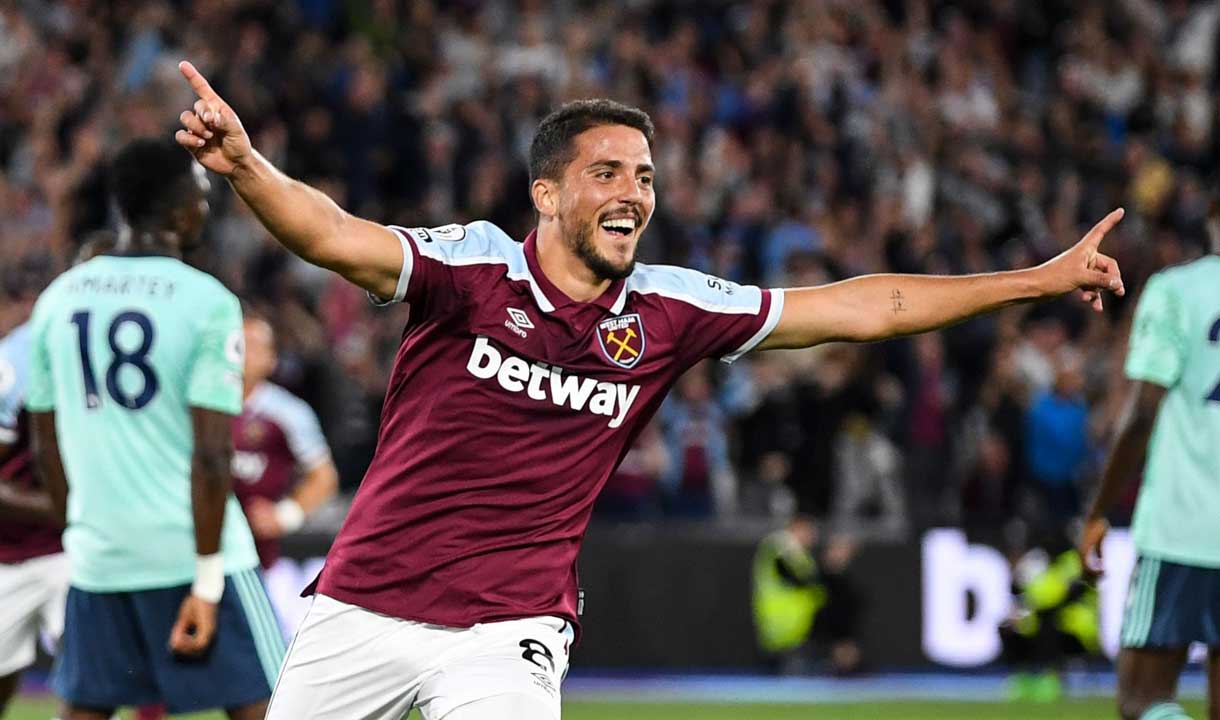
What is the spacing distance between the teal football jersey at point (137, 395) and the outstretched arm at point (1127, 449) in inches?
116

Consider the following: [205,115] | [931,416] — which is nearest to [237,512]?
[205,115]

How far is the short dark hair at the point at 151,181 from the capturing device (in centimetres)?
612

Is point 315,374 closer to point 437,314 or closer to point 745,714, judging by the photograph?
point 745,714

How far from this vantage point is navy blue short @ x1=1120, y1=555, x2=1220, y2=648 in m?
6.70

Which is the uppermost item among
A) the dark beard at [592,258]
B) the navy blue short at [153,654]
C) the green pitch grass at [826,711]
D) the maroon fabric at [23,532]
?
the dark beard at [592,258]

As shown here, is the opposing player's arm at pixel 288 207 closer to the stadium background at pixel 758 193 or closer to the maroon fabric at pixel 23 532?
the maroon fabric at pixel 23 532

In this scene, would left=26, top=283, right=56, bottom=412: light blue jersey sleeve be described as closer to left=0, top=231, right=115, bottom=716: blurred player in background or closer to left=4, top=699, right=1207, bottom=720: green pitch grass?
left=0, top=231, right=115, bottom=716: blurred player in background

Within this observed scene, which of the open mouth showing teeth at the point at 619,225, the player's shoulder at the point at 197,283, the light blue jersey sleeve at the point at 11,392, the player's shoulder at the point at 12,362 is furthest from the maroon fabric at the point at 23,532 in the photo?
the open mouth showing teeth at the point at 619,225

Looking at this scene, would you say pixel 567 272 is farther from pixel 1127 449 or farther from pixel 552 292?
pixel 1127 449

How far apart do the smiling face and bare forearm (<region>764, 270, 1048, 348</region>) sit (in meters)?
0.53

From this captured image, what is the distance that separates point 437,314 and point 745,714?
284 inches

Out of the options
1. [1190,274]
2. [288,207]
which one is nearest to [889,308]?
[288,207]

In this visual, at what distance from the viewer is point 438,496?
4.88 metres

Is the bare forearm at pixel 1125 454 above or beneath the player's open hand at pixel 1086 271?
beneath
